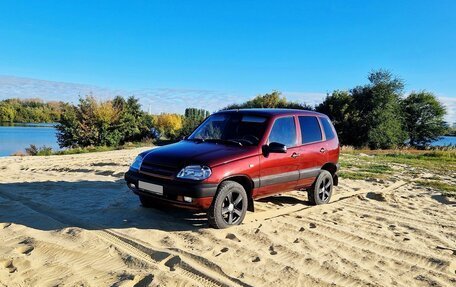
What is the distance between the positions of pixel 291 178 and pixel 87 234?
3399 millimetres

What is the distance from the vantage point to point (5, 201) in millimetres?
7016

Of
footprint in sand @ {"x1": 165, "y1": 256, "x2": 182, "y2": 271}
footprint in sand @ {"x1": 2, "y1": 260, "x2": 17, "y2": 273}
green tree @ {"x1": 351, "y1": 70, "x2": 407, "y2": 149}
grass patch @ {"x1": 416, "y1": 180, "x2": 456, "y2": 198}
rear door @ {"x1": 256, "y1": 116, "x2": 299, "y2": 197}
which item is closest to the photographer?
footprint in sand @ {"x1": 2, "y1": 260, "x2": 17, "y2": 273}

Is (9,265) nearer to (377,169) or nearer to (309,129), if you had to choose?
(309,129)

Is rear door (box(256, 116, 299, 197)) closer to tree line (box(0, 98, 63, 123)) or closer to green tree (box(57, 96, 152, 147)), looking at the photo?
green tree (box(57, 96, 152, 147))

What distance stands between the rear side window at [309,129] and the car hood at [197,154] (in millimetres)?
1482

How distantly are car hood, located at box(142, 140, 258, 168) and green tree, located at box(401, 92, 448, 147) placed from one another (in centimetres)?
3731

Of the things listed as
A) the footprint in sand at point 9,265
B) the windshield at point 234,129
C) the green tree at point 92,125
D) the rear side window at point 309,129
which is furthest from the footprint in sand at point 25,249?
the green tree at point 92,125

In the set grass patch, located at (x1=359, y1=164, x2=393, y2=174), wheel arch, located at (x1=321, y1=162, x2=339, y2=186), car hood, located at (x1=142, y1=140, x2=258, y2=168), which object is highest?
car hood, located at (x1=142, y1=140, x2=258, y2=168)

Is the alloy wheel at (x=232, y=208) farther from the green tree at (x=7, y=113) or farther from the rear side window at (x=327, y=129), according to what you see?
the green tree at (x=7, y=113)

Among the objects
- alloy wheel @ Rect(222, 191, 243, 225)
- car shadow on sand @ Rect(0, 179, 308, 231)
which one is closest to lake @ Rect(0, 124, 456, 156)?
car shadow on sand @ Rect(0, 179, 308, 231)

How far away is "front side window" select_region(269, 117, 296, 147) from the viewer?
6.69m

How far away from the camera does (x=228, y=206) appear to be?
5.85m

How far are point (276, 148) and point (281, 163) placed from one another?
1.69 feet

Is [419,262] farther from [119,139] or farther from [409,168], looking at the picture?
[119,139]
